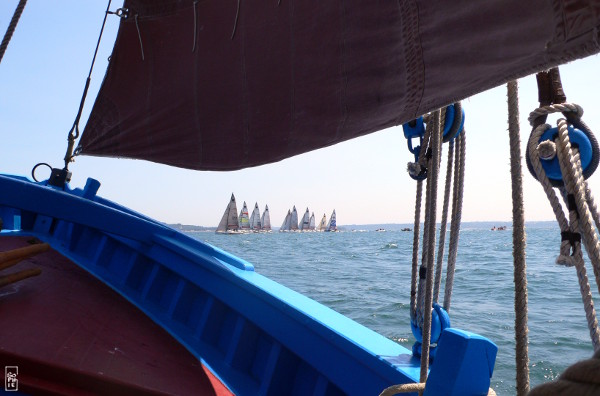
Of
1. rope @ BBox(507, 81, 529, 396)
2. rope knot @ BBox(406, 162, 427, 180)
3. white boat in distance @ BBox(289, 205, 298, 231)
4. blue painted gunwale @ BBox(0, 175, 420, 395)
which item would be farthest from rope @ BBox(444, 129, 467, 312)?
white boat in distance @ BBox(289, 205, 298, 231)

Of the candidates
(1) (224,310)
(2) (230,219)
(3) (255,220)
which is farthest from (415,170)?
(3) (255,220)

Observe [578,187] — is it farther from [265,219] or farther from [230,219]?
[265,219]

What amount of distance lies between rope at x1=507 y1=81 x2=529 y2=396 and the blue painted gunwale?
19.5 inches

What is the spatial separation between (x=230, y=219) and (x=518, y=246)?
63286mm

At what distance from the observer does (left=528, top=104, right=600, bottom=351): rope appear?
1008 millimetres

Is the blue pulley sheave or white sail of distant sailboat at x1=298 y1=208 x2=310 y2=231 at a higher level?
the blue pulley sheave

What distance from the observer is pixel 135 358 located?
1896 millimetres

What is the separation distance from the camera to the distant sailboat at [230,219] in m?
62.9

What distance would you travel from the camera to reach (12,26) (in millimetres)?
3098

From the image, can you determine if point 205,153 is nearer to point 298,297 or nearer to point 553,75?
point 298,297

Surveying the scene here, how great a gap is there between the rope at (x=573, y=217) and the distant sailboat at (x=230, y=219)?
61.6 m

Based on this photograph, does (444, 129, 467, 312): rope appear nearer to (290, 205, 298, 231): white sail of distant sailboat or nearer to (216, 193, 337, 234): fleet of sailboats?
(216, 193, 337, 234): fleet of sailboats

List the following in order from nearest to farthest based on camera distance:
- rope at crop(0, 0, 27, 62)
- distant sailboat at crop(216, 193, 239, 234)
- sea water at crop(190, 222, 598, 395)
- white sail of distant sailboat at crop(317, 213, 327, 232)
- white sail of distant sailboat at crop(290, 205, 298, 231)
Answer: rope at crop(0, 0, 27, 62)
sea water at crop(190, 222, 598, 395)
distant sailboat at crop(216, 193, 239, 234)
white sail of distant sailboat at crop(290, 205, 298, 231)
white sail of distant sailboat at crop(317, 213, 327, 232)

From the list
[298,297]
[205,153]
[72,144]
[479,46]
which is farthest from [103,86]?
[479,46]
